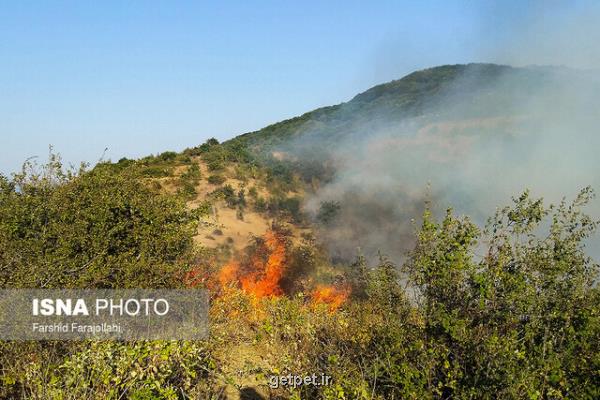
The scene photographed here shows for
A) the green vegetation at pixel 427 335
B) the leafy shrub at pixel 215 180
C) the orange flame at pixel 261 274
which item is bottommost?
the orange flame at pixel 261 274

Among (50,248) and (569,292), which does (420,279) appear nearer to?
(569,292)

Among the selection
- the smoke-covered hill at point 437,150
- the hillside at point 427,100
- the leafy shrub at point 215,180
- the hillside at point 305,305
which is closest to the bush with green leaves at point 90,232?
the hillside at point 305,305

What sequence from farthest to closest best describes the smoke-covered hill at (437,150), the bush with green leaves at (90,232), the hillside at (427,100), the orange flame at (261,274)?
the hillside at (427,100) → the smoke-covered hill at (437,150) → the orange flame at (261,274) → the bush with green leaves at (90,232)

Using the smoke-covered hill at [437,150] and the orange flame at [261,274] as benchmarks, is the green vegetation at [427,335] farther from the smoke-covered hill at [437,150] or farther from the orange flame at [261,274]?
the smoke-covered hill at [437,150]

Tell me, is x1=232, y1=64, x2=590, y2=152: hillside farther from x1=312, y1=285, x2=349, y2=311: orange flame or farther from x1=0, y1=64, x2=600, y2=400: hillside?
x1=0, y1=64, x2=600, y2=400: hillside

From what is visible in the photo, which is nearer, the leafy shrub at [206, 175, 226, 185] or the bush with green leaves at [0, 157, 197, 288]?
the bush with green leaves at [0, 157, 197, 288]

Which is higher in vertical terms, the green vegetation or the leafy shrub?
the leafy shrub

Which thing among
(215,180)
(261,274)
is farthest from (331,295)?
(215,180)

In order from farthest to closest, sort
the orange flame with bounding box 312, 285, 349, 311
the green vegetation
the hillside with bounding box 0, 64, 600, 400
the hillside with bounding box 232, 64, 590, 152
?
the hillside with bounding box 232, 64, 590, 152 < the orange flame with bounding box 312, 285, 349, 311 < the hillside with bounding box 0, 64, 600, 400 < the green vegetation

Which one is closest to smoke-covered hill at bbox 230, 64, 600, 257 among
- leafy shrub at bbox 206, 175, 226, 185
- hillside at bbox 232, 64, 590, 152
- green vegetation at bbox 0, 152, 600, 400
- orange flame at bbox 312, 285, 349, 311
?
hillside at bbox 232, 64, 590, 152

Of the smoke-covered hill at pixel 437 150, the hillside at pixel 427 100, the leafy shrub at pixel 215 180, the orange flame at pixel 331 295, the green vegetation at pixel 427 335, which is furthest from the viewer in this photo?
the hillside at pixel 427 100

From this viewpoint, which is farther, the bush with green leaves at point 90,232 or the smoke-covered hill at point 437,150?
the smoke-covered hill at point 437,150

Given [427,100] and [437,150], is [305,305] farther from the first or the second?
[427,100]

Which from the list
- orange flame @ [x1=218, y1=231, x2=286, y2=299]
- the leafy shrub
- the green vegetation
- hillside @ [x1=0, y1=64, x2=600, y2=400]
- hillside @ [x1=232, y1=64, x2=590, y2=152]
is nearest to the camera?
the green vegetation
